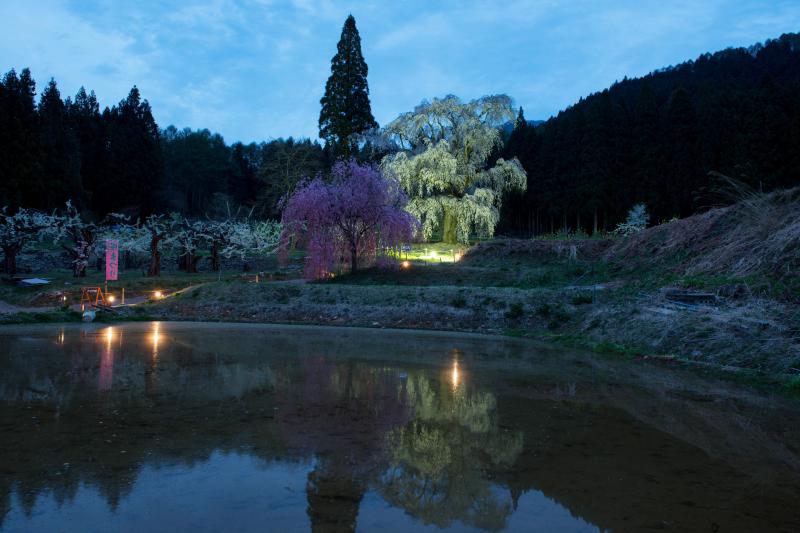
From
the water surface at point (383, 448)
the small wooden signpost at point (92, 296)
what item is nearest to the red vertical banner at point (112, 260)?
the small wooden signpost at point (92, 296)

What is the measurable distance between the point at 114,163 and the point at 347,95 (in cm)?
2056

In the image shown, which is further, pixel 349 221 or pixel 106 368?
pixel 349 221

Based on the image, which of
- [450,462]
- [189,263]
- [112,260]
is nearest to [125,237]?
[189,263]

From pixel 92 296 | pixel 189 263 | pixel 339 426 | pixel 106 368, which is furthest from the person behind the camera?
pixel 189 263

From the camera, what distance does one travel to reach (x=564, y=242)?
93.7ft

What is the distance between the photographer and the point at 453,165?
32.4 m

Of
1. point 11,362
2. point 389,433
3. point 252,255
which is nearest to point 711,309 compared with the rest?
point 389,433

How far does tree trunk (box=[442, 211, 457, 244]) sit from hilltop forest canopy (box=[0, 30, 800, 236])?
5642mm

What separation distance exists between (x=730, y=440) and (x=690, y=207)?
132 ft

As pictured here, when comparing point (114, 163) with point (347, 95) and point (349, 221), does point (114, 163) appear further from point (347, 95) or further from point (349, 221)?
point (349, 221)

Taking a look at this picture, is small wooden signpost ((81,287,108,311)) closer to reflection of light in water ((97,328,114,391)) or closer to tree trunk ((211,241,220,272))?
reflection of light in water ((97,328,114,391))

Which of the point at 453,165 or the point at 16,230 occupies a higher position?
the point at 453,165

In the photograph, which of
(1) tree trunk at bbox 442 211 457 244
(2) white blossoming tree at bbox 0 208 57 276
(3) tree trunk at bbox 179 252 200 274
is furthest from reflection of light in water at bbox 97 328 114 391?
(1) tree trunk at bbox 442 211 457 244

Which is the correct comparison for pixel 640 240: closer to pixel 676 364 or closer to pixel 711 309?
pixel 711 309
